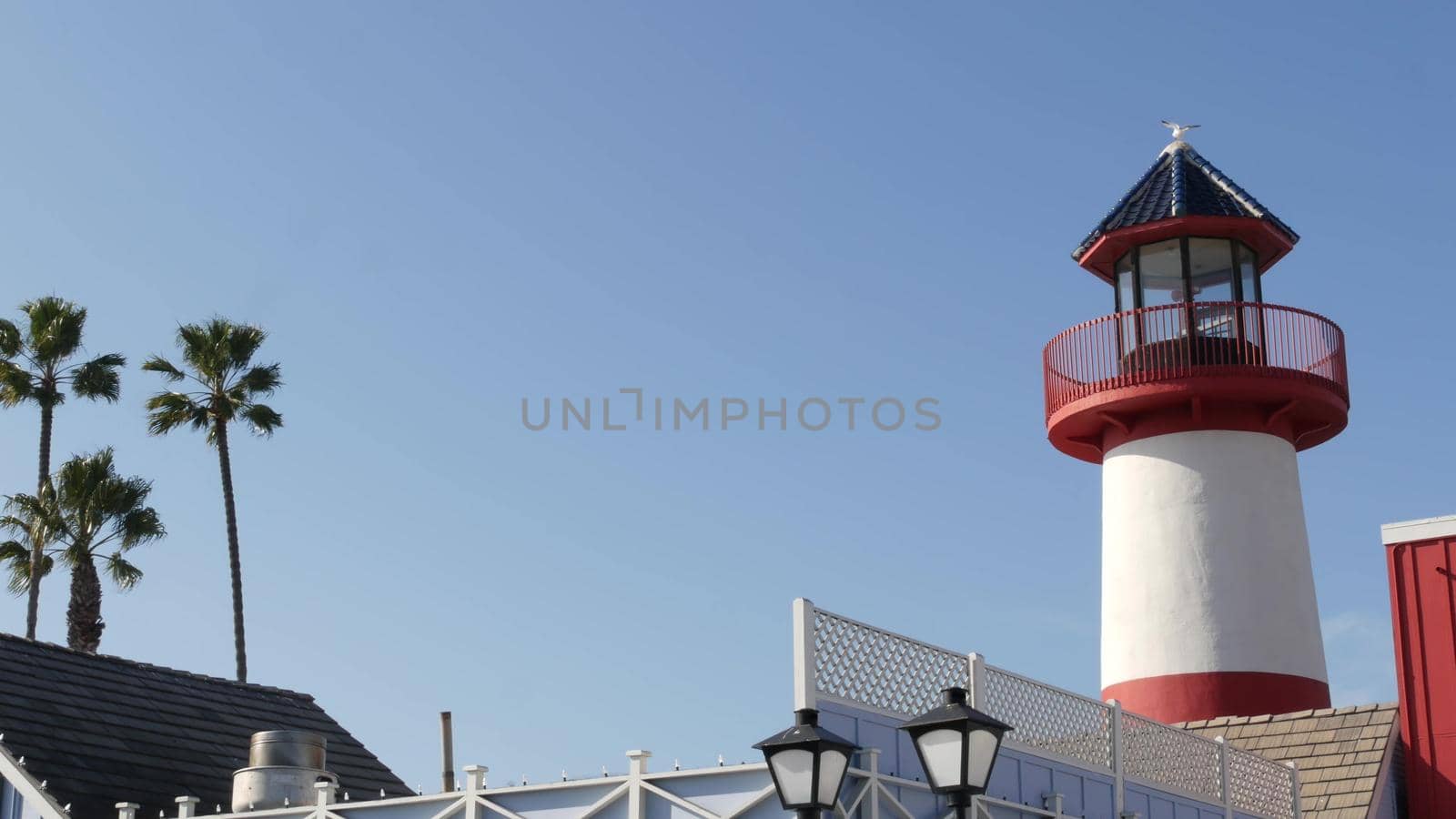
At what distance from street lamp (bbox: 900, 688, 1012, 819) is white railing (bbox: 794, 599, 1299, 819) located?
1.79 m

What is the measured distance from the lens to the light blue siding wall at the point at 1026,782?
41.9ft

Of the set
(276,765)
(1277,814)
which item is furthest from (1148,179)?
(276,765)

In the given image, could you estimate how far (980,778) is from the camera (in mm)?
10414

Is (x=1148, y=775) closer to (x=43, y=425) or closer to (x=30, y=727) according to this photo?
(x=30, y=727)

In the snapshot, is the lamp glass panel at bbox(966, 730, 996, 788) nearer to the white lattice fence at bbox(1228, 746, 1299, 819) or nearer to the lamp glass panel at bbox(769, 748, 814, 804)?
the lamp glass panel at bbox(769, 748, 814, 804)

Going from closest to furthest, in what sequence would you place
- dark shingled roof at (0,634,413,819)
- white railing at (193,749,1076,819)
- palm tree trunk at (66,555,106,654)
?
white railing at (193,749,1076,819)
dark shingled roof at (0,634,413,819)
palm tree trunk at (66,555,106,654)

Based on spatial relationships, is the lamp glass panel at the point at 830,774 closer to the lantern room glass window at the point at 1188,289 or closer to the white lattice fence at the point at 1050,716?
the white lattice fence at the point at 1050,716

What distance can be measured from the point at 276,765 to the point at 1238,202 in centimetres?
1435

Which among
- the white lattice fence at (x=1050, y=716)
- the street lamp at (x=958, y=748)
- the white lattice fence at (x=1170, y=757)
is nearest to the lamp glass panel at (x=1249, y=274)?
the white lattice fence at (x=1170, y=757)

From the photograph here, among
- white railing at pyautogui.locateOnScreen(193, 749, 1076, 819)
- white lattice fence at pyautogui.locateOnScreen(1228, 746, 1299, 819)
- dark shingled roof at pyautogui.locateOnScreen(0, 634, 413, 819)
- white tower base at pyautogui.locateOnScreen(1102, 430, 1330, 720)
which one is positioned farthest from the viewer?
white tower base at pyautogui.locateOnScreen(1102, 430, 1330, 720)

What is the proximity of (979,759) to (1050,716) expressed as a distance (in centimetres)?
496

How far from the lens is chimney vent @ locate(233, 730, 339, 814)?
1677cm

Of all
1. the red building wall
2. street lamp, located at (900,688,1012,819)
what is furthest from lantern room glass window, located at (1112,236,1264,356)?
street lamp, located at (900,688,1012,819)

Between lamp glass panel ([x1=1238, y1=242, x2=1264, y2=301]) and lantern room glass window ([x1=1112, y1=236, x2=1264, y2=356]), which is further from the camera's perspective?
lamp glass panel ([x1=1238, y1=242, x2=1264, y2=301])
